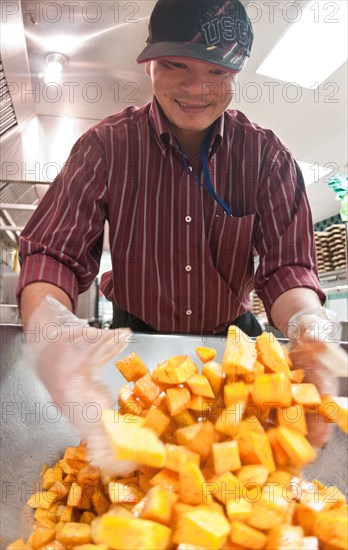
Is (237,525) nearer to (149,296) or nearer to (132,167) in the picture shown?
(149,296)

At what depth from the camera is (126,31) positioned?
2.59 m

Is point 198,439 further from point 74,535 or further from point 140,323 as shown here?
point 140,323

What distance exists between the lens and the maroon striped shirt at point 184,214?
1357mm

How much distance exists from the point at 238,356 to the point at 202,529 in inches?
10.2

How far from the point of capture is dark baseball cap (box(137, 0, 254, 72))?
1137mm

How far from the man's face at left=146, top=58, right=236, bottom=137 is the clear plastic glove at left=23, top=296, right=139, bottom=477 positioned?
71cm

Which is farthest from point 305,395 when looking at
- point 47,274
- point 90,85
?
point 90,85

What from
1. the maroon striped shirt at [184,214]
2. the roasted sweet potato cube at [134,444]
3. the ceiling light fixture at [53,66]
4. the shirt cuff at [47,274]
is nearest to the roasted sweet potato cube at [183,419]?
the roasted sweet potato cube at [134,444]

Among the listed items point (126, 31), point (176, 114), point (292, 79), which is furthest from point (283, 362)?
point (292, 79)

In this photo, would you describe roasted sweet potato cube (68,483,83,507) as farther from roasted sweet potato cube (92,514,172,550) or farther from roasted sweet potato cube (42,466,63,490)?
roasted sweet potato cube (92,514,172,550)

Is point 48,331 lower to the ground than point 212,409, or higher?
higher

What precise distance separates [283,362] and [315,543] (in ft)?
0.82

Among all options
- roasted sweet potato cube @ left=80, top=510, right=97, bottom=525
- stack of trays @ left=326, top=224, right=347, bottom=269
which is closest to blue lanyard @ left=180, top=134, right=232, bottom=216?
roasted sweet potato cube @ left=80, top=510, right=97, bottom=525

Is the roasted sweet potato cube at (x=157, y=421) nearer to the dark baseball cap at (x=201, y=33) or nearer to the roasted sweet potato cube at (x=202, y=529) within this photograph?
the roasted sweet potato cube at (x=202, y=529)
